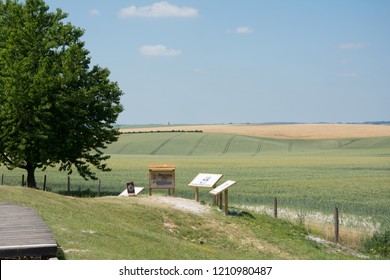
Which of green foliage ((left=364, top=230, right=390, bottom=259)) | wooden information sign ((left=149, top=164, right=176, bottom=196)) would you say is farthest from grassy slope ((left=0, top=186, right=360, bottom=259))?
wooden information sign ((left=149, top=164, right=176, bottom=196))

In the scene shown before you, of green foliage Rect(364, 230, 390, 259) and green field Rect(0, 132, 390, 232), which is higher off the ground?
green field Rect(0, 132, 390, 232)

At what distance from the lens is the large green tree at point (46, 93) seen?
36531 mm

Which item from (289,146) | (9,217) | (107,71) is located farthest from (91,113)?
(289,146)

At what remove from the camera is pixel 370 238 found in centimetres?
2431

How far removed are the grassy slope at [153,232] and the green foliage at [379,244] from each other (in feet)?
5.43

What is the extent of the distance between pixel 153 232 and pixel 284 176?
114ft

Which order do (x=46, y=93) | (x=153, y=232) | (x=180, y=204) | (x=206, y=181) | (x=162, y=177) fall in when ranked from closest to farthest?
(x=153, y=232) → (x=180, y=204) → (x=206, y=181) → (x=162, y=177) → (x=46, y=93)

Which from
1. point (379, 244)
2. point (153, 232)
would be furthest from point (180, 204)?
point (379, 244)

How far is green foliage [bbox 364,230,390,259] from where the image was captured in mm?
23234

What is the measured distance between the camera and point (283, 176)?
55812mm

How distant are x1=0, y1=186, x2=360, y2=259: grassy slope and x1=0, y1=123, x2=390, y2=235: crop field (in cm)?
598

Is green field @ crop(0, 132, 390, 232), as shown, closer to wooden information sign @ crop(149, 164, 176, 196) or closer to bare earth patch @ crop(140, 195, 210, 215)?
wooden information sign @ crop(149, 164, 176, 196)

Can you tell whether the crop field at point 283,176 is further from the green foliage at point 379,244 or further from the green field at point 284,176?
the green foliage at point 379,244

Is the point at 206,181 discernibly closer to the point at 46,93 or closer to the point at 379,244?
the point at 379,244
